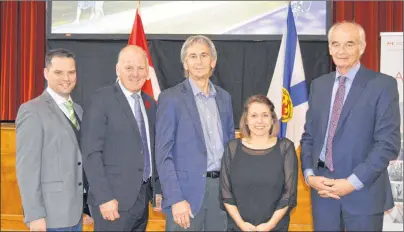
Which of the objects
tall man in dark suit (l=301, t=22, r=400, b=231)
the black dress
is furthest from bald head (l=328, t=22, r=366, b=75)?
the black dress

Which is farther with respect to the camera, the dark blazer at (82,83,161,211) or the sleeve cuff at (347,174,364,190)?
the dark blazer at (82,83,161,211)

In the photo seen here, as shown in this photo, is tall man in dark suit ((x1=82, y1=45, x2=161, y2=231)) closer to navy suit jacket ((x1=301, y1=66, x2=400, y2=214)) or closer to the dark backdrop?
navy suit jacket ((x1=301, y1=66, x2=400, y2=214))

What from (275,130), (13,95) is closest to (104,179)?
(275,130)

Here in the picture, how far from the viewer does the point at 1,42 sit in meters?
7.20

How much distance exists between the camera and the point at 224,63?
21.5ft

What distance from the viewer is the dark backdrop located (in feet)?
21.0

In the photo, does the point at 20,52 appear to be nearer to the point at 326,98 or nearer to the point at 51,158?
the point at 51,158

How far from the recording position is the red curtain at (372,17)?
256 inches

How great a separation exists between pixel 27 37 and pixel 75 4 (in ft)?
3.21

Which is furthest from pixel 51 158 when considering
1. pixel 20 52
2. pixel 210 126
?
pixel 20 52

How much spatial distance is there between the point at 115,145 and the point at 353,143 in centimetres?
138

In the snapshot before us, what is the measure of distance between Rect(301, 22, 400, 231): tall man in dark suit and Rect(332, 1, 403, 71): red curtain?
12.3 feet

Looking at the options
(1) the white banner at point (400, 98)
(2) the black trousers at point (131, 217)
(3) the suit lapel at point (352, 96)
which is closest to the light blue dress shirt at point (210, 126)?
(2) the black trousers at point (131, 217)

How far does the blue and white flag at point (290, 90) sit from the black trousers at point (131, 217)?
7.49ft
